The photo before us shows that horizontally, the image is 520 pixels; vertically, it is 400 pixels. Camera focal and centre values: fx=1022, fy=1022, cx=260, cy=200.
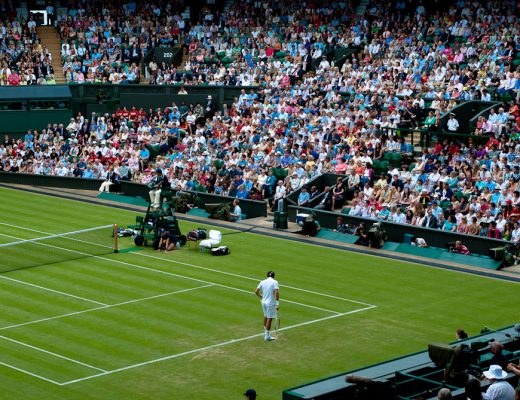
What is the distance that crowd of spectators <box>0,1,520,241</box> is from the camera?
3769 centimetres

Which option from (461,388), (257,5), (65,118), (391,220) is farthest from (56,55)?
(461,388)

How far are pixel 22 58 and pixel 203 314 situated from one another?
34.1 meters

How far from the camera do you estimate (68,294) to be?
29078mm

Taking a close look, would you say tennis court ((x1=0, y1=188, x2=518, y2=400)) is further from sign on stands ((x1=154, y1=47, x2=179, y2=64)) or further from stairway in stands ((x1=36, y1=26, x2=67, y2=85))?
sign on stands ((x1=154, y1=47, x2=179, y2=64))

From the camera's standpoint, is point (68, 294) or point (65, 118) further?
point (65, 118)

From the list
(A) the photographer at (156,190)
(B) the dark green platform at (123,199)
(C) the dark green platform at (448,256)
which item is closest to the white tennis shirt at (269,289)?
(C) the dark green platform at (448,256)

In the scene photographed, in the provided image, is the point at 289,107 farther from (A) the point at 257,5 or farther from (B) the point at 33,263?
(B) the point at 33,263

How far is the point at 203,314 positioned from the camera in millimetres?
27141

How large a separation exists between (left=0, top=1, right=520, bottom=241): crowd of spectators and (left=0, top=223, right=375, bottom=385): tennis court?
923 centimetres

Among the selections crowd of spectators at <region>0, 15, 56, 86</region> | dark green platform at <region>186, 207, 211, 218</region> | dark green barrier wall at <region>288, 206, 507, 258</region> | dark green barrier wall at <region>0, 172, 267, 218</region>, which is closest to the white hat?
dark green barrier wall at <region>288, 206, 507, 258</region>

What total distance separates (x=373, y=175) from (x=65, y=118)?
878 inches

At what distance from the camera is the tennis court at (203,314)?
22328 millimetres

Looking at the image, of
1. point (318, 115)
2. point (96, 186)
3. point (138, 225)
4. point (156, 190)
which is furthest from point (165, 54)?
point (156, 190)

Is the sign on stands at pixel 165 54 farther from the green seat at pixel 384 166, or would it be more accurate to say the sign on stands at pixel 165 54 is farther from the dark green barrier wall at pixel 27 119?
the green seat at pixel 384 166
